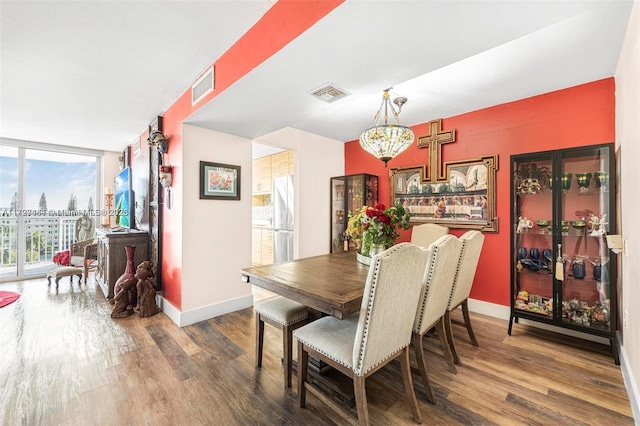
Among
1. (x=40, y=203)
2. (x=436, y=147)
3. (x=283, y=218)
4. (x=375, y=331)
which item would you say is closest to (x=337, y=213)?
(x=283, y=218)

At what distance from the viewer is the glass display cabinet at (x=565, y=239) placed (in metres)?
2.29

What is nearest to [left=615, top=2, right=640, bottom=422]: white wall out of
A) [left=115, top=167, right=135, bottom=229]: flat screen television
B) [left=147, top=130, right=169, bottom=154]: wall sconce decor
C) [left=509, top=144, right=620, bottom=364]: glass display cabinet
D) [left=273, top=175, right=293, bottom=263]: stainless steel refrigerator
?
[left=509, top=144, right=620, bottom=364]: glass display cabinet

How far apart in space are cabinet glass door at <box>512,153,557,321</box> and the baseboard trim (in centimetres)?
305

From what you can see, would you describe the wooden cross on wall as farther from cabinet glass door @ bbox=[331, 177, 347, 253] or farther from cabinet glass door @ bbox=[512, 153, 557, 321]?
cabinet glass door @ bbox=[331, 177, 347, 253]

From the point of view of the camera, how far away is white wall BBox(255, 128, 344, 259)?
412cm

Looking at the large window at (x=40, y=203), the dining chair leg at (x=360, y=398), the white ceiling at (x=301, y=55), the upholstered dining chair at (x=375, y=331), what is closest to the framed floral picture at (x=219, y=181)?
the white ceiling at (x=301, y=55)

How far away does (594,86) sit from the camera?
2504 mm

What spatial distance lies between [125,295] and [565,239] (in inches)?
186

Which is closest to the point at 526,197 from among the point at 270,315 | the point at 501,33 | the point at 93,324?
the point at 501,33

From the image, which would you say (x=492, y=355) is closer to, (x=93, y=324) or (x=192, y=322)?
(x=192, y=322)

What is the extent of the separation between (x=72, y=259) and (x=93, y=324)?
2334 mm

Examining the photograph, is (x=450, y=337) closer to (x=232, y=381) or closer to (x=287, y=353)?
(x=287, y=353)

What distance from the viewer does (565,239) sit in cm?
→ 254

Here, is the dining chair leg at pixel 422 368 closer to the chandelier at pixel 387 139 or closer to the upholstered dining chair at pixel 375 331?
the upholstered dining chair at pixel 375 331
